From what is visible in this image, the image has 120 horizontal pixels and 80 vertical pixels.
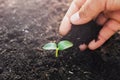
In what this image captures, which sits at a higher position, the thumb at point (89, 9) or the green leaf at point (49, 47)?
the thumb at point (89, 9)

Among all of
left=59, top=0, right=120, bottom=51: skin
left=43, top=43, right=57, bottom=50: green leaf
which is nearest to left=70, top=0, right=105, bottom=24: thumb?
left=59, top=0, right=120, bottom=51: skin

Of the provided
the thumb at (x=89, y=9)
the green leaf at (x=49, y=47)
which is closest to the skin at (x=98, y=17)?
the thumb at (x=89, y=9)

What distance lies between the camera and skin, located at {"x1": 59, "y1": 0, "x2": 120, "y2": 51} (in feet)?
4.75

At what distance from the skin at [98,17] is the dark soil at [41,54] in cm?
10

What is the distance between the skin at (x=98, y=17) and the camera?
1.45m

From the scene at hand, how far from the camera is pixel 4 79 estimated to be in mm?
1492

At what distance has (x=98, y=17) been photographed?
1688 mm

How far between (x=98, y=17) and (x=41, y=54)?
439 mm

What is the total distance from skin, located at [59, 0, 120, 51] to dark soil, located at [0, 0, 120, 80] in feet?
0.33

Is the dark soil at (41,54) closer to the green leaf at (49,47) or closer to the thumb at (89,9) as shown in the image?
the green leaf at (49,47)

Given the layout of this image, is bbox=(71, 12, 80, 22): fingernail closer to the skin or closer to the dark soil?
the skin

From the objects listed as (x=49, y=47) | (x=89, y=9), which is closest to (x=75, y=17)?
(x=89, y=9)

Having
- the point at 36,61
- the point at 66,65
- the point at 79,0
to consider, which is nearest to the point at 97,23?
the point at 79,0

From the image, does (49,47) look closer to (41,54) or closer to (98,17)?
(41,54)
